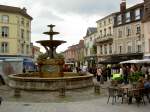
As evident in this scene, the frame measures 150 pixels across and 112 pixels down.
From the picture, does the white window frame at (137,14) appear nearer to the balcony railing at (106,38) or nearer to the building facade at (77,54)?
the balcony railing at (106,38)

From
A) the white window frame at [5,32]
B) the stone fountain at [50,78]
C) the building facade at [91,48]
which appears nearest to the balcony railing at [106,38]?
the building facade at [91,48]

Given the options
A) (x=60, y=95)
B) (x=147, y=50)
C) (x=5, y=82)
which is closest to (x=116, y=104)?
(x=60, y=95)

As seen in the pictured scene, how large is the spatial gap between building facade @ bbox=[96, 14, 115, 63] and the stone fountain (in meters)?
34.5

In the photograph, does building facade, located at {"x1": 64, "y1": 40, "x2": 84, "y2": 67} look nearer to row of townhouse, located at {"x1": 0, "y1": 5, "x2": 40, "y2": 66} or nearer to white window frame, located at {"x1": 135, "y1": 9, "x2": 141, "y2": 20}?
row of townhouse, located at {"x1": 0, "y1": 5, "x2": 40, "y2": 66}

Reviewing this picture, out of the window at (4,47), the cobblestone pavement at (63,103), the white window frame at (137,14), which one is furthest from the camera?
the window at (4,47)

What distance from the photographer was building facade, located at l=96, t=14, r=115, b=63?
199 ft

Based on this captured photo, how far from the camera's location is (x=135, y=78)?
19812mm

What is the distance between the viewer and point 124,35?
55.0m

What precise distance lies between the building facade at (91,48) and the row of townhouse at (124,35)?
1.42 metres

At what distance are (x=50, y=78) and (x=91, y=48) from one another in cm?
5675

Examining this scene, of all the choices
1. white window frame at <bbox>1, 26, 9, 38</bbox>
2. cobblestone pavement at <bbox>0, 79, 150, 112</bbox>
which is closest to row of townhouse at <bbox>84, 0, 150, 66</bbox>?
white window frame at <bbox>1, 26, 9, 38</bbox>

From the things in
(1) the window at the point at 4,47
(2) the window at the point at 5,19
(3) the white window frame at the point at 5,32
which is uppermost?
(2) the window at the point at 5,19

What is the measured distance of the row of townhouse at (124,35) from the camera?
1757 inches

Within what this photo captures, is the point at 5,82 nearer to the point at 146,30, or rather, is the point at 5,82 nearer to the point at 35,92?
the point at 35,92
